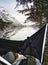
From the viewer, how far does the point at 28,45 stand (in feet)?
20.6

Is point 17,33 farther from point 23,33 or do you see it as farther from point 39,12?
point 39,12

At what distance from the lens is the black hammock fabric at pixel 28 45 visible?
5.94 m

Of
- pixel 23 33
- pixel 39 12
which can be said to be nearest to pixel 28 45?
pixel 39 12

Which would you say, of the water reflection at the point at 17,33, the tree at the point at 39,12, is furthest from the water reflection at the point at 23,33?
the tree at the point at 39,12

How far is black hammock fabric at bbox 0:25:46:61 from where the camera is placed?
594 centimetres

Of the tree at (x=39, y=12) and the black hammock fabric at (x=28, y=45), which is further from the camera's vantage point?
A: the tree at (x=39, y=12)

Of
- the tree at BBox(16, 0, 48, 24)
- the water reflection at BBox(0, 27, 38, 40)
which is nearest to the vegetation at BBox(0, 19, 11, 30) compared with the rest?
the water reflection at BBox(0, 27, 38, 40)

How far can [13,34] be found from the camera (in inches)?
334

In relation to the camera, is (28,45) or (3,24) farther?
(3,24)

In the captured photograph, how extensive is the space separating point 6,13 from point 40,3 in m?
1.34

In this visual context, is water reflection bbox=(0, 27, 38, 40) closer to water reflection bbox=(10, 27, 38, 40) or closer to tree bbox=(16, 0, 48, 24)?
water reflection bbox=(10, 27, 38, 40)

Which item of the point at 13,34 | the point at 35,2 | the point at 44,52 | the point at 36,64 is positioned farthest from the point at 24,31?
the point at 36,64

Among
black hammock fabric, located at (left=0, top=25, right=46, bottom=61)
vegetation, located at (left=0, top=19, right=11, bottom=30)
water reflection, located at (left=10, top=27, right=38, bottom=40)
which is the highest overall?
black hammock fabric, located at (left=0, top=25, right=46, bottom=61)

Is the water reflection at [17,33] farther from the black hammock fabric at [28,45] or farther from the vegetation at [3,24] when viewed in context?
the black hammock fabric at [28,45]
